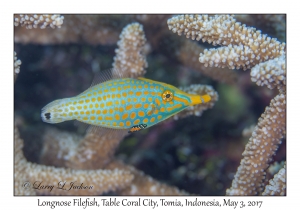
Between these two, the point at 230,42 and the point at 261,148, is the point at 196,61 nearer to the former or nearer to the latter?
the point at 230,42

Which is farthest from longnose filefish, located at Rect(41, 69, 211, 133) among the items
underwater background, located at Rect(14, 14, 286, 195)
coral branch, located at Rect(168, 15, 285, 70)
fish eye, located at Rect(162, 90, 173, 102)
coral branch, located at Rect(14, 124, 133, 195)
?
underwater background, located at Rect(14, 14, 286, 195)

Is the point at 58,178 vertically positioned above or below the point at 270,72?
below

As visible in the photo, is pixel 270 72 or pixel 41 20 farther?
pixel 41 20

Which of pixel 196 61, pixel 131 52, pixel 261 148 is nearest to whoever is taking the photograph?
pixel 261 148

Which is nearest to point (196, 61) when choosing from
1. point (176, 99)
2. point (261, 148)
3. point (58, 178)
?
point (176, 99)

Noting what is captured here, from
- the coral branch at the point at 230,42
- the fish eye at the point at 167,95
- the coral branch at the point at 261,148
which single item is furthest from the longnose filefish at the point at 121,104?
the coral branch at the point at 261,148

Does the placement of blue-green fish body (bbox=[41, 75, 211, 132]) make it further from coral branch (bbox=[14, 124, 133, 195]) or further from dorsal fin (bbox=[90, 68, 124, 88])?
coral branch (bbox=[14, 124, 133, 195])
